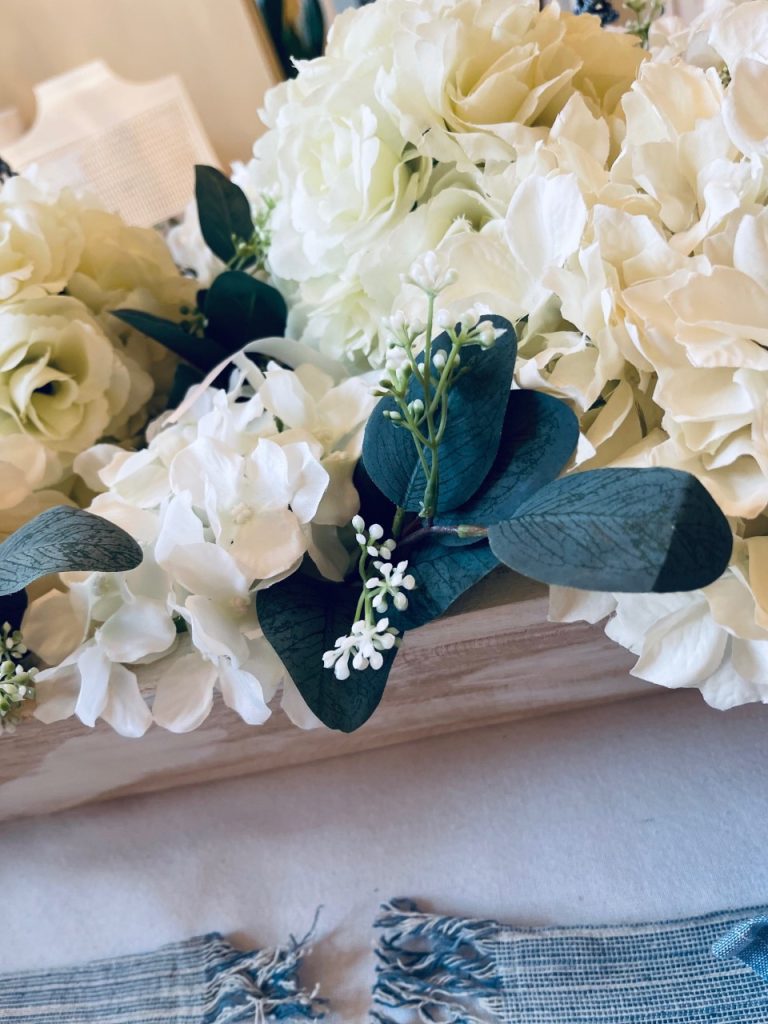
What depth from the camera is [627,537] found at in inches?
11.3

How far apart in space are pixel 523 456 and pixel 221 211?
394 millimetres

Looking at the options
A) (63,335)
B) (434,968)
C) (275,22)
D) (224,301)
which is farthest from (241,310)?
(434,968)

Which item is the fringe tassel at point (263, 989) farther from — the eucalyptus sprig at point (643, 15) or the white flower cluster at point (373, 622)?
the eucalyptus sprig at point (643, 15)

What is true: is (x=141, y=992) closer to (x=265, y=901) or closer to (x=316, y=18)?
(x=265, y=901)

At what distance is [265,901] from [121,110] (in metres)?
1.31

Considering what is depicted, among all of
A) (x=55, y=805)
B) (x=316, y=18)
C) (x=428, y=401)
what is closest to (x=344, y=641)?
(x=428, y=401)

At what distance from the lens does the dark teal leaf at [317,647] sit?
14.1 inches

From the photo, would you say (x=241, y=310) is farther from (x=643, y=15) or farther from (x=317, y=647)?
(x=643, y=15)

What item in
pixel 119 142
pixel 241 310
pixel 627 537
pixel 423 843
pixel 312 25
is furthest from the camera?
pixel 119 142

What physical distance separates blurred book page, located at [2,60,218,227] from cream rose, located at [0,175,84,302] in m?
0.82

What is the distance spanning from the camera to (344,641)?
1.10ft

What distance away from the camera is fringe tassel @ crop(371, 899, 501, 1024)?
420 millimetres

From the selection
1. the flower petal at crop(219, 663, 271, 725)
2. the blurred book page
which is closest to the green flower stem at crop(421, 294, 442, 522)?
the flower petal at crop(219, 663, 271, 725)

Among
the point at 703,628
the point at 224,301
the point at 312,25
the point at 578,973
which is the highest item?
the point at 312,25
